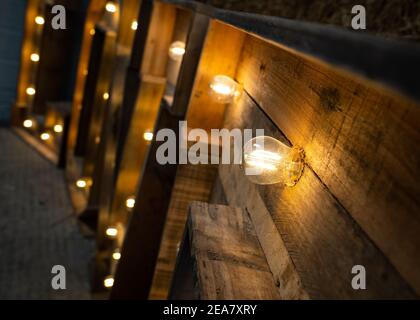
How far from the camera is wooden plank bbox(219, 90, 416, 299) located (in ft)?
4.30

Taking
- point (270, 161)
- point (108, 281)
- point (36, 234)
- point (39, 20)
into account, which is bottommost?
point (36, 234)

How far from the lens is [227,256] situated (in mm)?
1878

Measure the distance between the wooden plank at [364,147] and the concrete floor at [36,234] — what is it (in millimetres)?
6734

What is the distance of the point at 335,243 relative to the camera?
156 centimetres

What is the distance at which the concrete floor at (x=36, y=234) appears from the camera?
7156mm

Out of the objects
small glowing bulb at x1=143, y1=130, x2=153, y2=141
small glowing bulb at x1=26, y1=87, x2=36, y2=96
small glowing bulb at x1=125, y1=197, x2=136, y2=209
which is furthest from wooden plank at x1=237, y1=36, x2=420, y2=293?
small glowing bulb at x1=26, y1=87, x2=36, y2=96

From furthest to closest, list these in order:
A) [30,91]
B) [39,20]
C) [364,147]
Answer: [30,91] < [39,20] < [364,147]

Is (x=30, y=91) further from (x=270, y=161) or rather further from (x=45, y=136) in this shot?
(x=270, y=161)

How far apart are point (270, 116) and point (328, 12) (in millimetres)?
1641

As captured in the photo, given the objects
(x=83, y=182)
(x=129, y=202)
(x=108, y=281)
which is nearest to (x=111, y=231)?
(x=129, y=202)

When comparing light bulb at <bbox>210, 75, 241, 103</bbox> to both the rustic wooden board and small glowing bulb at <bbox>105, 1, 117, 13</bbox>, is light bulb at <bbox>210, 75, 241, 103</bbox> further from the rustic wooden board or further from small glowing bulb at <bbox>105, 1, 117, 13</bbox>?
small glowing bulb at <bbox>105, 1, 117, 13</bbox>

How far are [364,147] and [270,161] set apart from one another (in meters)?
0.65

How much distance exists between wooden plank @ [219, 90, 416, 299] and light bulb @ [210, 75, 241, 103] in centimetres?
77
